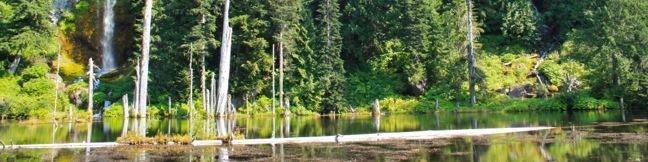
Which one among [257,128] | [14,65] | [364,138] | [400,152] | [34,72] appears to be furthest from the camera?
[14,65]

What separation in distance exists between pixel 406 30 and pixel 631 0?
18463mm

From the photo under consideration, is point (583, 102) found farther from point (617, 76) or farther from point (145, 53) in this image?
point (145, 53)

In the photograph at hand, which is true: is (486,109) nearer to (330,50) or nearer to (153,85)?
(330,50)

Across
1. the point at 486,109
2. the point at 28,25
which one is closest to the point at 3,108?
the point at 28,25

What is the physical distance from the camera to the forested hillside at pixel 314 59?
53.3 metres

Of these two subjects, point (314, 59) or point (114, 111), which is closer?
point (114, 111)

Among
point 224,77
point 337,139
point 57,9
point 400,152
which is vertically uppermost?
point 57,9

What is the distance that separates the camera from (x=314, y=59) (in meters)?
58.0

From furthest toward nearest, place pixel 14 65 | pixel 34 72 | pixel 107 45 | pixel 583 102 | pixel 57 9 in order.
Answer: pixel 57 9 < pixel 107 45 < pixel 14 65 < pixel 34 72 < pixel 583 102

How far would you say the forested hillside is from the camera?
53344mm

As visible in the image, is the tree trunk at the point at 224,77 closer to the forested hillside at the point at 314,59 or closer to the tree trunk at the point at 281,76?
the forested hillside at the point at 314,59

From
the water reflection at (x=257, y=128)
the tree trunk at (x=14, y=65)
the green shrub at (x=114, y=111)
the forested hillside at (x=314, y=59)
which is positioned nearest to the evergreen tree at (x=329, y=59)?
the forested hillside at (x=314, y=59)

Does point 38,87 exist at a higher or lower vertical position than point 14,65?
lower

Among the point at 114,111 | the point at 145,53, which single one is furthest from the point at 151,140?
the point at 114,111
